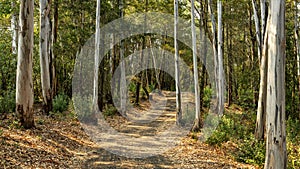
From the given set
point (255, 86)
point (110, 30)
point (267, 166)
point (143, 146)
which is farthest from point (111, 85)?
point (267, 166)

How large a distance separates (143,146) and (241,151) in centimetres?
338

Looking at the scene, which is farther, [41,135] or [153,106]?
[153,106]

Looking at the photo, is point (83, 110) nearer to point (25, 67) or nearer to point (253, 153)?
point (25, 67)

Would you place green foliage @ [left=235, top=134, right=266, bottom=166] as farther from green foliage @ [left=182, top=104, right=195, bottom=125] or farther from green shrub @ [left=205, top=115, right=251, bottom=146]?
green foliage @ [left=182, top=104, right=195, bottom=125]

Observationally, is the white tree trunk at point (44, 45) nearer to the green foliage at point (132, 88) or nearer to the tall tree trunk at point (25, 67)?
the tall tree trunk at point (25, 67)

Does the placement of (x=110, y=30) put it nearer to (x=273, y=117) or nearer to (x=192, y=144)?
(x=192, y=144)

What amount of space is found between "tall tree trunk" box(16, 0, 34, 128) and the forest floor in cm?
46

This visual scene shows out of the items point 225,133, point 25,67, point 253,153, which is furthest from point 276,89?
point 25,67

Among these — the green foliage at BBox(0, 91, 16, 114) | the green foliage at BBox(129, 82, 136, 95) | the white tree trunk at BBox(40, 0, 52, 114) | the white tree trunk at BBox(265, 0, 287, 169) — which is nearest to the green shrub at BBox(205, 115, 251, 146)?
the white tree trunk at BBox(265, 0, 287, 169)

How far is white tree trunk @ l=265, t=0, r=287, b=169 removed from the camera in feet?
18.5

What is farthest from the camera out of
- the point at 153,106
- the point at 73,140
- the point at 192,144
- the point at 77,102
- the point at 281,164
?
the point at 153,106

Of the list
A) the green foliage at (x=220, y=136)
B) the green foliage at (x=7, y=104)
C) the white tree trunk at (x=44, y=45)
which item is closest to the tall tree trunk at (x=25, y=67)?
the green foliage at (x=7, y=104)

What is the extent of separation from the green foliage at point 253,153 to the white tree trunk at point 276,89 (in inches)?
123

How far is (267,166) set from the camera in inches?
232
